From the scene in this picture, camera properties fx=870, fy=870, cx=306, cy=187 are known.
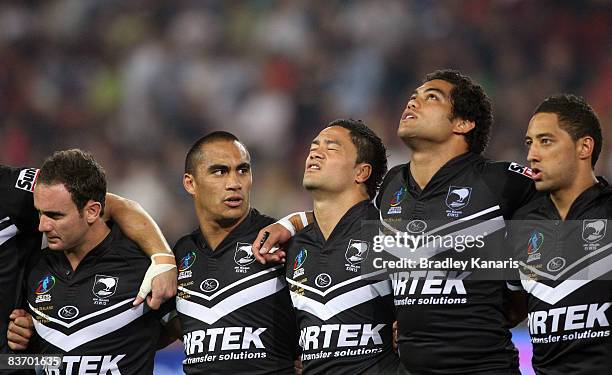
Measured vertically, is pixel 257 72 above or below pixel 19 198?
above

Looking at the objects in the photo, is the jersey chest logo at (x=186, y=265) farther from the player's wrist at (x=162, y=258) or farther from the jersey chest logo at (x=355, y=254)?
the jersey chest logo at (x=355, y=254)

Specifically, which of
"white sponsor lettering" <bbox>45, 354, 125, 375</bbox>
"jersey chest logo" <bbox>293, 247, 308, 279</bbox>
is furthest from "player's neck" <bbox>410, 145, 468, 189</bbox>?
"white sponsor lettering" <bbox>45, 354, 125, 375</bbox>

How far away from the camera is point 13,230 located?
4.37m

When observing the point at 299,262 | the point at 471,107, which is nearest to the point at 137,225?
the point at 299,262

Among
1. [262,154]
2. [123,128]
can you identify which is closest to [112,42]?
[123,128]

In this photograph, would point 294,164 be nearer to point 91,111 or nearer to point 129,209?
point 91,111

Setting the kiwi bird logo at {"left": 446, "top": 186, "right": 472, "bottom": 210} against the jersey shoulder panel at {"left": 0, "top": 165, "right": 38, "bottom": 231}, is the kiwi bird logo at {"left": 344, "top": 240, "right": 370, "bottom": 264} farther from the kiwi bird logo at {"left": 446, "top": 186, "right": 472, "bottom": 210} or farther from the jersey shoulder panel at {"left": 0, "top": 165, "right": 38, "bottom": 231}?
the jersey shoulder panel at {"left": 0, "top": 165, "right": 38, "bottom": 231}

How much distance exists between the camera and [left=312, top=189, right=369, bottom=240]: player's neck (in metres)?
4.19

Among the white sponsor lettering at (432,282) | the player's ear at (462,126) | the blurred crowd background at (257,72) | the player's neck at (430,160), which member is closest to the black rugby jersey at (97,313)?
the white sponsor lettering at (432,282)

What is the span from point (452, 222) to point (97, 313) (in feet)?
5.76

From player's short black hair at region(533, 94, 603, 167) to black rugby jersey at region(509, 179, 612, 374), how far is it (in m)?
0.21

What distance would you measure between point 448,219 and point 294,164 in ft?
14.7

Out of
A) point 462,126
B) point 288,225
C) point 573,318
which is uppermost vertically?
point 462,126

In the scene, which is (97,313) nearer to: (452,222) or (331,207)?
(331,207)
